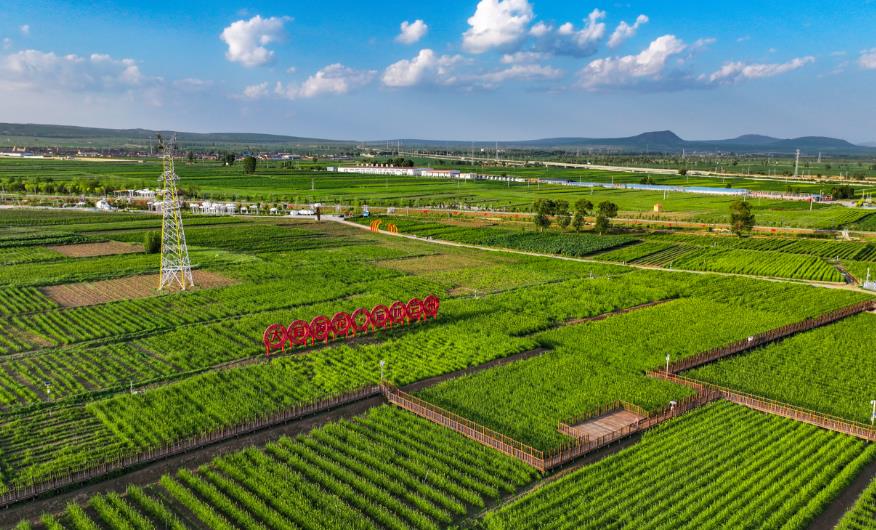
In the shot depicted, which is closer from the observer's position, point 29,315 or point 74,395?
point 74,395

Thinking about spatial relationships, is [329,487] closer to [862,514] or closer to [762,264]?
[862,514]

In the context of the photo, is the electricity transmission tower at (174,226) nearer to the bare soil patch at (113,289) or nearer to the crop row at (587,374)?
the bare soil patch at (113,289)

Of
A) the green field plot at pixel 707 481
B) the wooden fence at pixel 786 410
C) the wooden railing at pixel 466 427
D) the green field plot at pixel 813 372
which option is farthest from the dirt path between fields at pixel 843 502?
the wooden railing at pixel 466 427

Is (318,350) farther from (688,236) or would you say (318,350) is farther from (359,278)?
(688,236)

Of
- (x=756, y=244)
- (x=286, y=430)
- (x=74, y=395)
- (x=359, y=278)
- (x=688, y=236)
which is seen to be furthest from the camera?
(x=688, y=236)

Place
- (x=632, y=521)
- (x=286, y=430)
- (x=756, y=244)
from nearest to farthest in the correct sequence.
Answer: (x=632, y=521) → (x=286, y=430) → (x=756, y=244)

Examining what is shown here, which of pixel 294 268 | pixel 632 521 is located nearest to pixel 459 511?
pixel 632 521

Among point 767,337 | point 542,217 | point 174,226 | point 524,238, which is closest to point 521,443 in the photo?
point 767,337

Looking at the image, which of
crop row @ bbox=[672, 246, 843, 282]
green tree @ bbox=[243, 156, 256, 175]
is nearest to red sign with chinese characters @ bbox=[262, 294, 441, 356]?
crop row @ bbox=[672, 246, 843, 282]
